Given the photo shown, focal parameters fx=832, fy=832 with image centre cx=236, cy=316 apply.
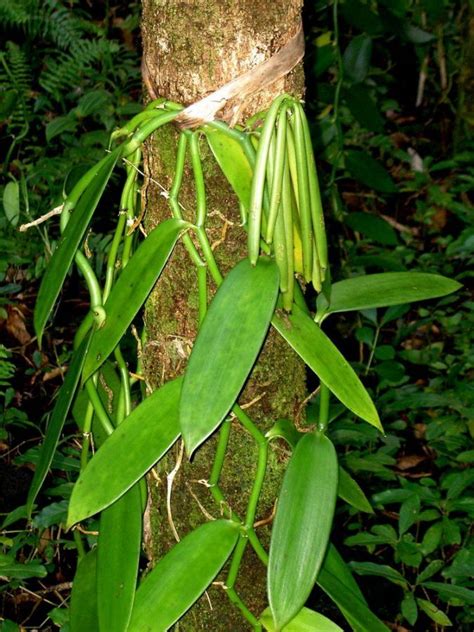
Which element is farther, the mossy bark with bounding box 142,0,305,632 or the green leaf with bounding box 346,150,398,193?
the green leaf with bounding box 346,150,398,193

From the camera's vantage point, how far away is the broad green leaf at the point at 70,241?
70 centimetres

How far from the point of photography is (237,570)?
796mm

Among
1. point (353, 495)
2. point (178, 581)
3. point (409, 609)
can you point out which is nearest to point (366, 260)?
Answer: point (409, 609)

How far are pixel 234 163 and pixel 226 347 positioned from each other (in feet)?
0.53

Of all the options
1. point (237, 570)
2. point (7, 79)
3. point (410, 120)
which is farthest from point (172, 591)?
point (410, 120)

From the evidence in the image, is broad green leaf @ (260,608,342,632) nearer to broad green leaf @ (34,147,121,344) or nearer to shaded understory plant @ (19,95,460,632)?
shaded understory plant @ (19,95,460,632)

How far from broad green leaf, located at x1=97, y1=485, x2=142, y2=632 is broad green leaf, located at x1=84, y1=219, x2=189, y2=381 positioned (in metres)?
0.14

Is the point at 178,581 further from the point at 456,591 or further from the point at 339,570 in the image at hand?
the point at 456,591

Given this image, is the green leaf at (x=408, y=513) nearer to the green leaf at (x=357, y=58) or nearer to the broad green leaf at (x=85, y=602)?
the broad green leaf at (x=85, y=602)

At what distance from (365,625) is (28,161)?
1869mm

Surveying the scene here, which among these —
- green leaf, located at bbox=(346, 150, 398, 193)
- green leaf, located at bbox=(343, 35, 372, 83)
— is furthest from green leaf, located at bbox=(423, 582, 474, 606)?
green leaf, located at bbox=(343, 35, 372, 83)

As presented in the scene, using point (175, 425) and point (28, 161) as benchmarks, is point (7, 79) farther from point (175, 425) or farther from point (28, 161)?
point (175, 425)

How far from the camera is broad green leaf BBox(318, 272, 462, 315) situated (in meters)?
0.80

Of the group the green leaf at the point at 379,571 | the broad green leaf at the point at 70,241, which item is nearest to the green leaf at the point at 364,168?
→ the green leaf at the point at 379,571
